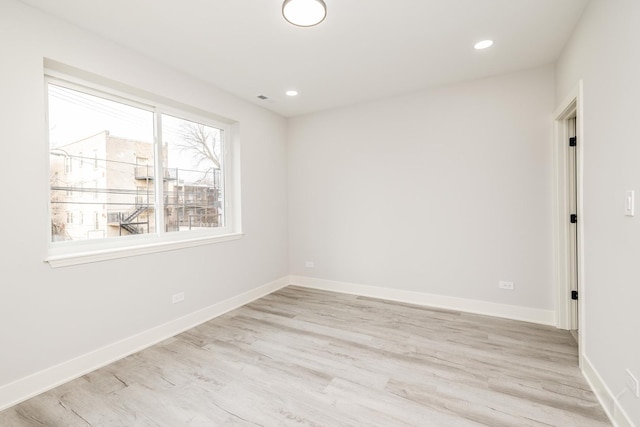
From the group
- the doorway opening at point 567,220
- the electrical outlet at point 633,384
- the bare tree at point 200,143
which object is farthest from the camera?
the bare tree at point 200,143

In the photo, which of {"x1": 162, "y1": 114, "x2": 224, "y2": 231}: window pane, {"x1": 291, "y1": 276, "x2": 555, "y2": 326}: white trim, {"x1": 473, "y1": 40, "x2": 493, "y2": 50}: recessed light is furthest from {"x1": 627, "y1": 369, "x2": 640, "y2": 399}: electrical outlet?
{"x1": 162, "y1": 114, "x2": 224, "y2": 231}: window pane

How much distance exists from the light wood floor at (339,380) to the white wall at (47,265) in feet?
0.98

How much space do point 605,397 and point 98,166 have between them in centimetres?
412

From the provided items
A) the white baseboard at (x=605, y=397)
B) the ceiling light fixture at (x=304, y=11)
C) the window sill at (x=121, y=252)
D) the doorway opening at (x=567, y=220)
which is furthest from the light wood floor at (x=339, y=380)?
the ceiling light fixture at (x=304, y=11)

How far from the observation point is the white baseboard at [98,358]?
194 centimetres

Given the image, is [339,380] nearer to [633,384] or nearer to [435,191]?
[633,384]

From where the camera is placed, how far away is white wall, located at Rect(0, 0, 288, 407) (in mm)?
1944

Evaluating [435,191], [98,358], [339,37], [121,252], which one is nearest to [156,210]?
Result: [121,252]

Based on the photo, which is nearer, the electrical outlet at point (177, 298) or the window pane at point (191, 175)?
the electrical outlet at point (177, 298)

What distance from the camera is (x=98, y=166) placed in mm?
2561

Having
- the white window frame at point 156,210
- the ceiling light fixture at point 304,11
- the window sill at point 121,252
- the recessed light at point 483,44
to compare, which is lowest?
the window sill at point 121,252

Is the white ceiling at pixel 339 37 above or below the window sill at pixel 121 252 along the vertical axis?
above

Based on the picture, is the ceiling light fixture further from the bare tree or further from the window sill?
the window sill

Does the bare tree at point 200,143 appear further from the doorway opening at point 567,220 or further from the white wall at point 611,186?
the doorway opening at point 567,220
